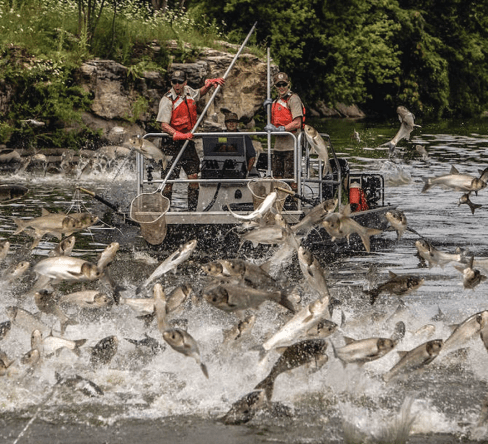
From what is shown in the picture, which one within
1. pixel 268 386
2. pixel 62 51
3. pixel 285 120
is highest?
pixel 62 51

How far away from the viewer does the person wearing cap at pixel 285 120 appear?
1416 cm

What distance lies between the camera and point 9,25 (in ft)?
85.7

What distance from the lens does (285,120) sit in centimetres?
1432

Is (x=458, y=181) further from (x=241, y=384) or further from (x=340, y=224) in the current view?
(x=241, y=384)

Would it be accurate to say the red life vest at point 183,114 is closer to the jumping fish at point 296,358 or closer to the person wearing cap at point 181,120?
the person wearing cap at point 181,120

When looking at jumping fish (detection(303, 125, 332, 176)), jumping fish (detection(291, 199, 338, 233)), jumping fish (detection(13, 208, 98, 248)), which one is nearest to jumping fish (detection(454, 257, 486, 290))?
jumping fish (detection(291, 199, 338, 233))

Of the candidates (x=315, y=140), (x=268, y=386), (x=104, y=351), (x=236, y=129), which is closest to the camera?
(x=268, y=386)

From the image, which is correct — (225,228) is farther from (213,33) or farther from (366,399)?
(213,33)

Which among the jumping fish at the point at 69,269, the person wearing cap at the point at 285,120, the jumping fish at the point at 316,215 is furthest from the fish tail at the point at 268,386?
the person wearing cap at the point at 285,120

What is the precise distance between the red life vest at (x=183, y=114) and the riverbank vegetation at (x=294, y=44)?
1114cm

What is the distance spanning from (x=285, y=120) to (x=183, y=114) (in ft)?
4.64

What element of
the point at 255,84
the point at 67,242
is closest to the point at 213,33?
the point at 255,84

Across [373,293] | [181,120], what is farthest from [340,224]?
[181,120]

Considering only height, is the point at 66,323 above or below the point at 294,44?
below
